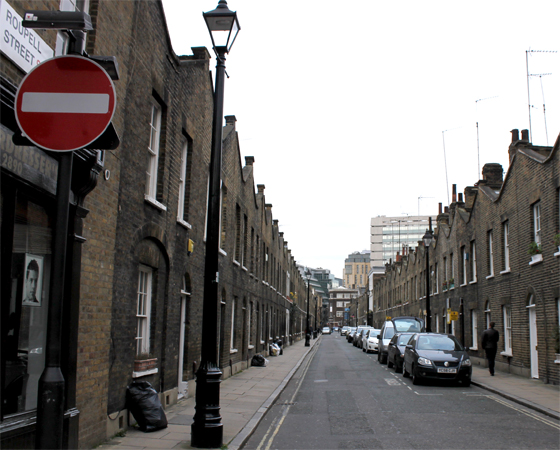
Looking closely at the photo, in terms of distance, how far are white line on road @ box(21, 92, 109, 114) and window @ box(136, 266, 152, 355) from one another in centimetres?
644

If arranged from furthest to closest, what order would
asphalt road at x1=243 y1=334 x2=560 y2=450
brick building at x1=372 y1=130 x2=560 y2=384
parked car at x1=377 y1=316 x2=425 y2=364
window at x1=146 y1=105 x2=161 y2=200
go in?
parked car at x1=377 y1=316 x2=425 y2=364 < brick building at x1=372 y1=130 x2=560 y2=384 < window at x1=146 y1=105 x2=161 y2=200 < asphalt road at x1=243 y1=334 x2=560 y2=450

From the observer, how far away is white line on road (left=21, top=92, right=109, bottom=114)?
12.6ft

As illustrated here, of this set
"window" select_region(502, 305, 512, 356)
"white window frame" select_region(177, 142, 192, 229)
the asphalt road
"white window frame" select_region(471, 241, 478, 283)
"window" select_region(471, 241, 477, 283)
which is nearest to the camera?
the asphalt road

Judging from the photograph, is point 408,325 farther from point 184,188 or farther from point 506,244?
point 184,188

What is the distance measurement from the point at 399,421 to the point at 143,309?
5290mm

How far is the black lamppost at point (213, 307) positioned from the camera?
758 cm

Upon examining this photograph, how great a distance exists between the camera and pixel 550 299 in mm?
16453

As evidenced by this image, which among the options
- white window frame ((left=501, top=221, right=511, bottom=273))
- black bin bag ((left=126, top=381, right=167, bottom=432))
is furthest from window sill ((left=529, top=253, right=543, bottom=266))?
black bin bag ((left=126, top=381, right=167, bottom=432))

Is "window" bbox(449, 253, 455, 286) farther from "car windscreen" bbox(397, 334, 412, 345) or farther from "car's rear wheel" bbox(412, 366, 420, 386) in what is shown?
"car's rear wheel" bbox(412, 366, 420, 386)

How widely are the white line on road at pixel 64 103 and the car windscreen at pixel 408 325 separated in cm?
2763

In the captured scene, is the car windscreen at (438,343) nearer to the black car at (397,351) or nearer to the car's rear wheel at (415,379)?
the car's rear wheel at (415,379)

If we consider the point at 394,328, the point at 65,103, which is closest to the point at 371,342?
the point at 394,328

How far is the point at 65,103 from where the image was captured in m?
3.88

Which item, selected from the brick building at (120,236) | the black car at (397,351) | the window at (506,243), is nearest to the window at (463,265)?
the window at (506,243)
